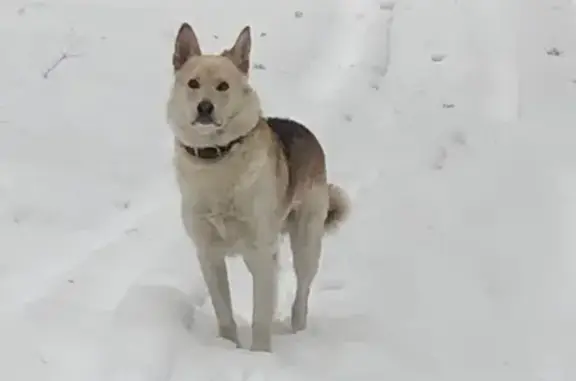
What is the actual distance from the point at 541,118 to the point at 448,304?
3261mm

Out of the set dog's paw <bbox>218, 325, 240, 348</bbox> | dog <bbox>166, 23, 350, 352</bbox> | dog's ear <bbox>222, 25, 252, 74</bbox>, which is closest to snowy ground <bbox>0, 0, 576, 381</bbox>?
dog's paw <bbox>218, 325, 240, 348</bbox>

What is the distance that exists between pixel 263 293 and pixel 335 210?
84 centimetres

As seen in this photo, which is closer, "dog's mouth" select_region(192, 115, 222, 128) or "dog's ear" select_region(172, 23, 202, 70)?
"dog's mouth" select_region(192, 115, 222, 128)

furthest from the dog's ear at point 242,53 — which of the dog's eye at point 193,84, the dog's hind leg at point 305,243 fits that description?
the dog's hind leg at point 305,243

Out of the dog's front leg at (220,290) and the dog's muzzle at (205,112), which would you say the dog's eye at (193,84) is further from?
the dog's front leg at (220,290)

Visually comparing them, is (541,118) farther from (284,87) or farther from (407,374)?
(407,374)

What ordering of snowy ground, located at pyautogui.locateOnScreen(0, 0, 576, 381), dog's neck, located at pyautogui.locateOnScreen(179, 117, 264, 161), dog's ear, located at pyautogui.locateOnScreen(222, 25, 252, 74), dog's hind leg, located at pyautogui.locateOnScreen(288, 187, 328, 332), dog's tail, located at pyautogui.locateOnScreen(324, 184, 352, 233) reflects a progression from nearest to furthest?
dog's neck, located at pyautogui.locateOnScreen(179, 117, 264, 161), dog's ear, located at pyautogui.locateOnScreen(222, 25, 252, 74), snowy ground, located at pyautogui.locateOnScreen(0, 0, 576, 381), dog's hind leg, located at pyautogui.locateOnScreen(288, 187, 328, 332), dog's tail, located at pyautogui.locateOnScreen(324, 184, 352, 233)

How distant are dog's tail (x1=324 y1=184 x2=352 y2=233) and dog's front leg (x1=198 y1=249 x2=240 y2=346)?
0.77m

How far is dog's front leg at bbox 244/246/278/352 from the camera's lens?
3941mm

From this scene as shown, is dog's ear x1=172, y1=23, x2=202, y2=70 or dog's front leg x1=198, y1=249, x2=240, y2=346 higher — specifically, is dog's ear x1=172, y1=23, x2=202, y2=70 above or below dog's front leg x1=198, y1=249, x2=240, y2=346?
above

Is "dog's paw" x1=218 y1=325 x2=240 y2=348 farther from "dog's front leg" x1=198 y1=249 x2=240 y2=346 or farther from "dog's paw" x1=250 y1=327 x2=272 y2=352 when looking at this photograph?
"dog's paw" x1=250 y1=327 x2=272 y2=352

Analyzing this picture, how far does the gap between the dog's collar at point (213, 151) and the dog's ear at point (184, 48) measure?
1.15ft

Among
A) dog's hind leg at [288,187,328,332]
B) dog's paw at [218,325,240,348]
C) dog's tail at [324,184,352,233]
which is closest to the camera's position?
dog's paw at [218,325,240,348]

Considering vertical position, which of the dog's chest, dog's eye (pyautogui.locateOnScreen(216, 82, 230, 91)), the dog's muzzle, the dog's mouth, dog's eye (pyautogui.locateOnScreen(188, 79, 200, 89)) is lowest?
the dog's chest
